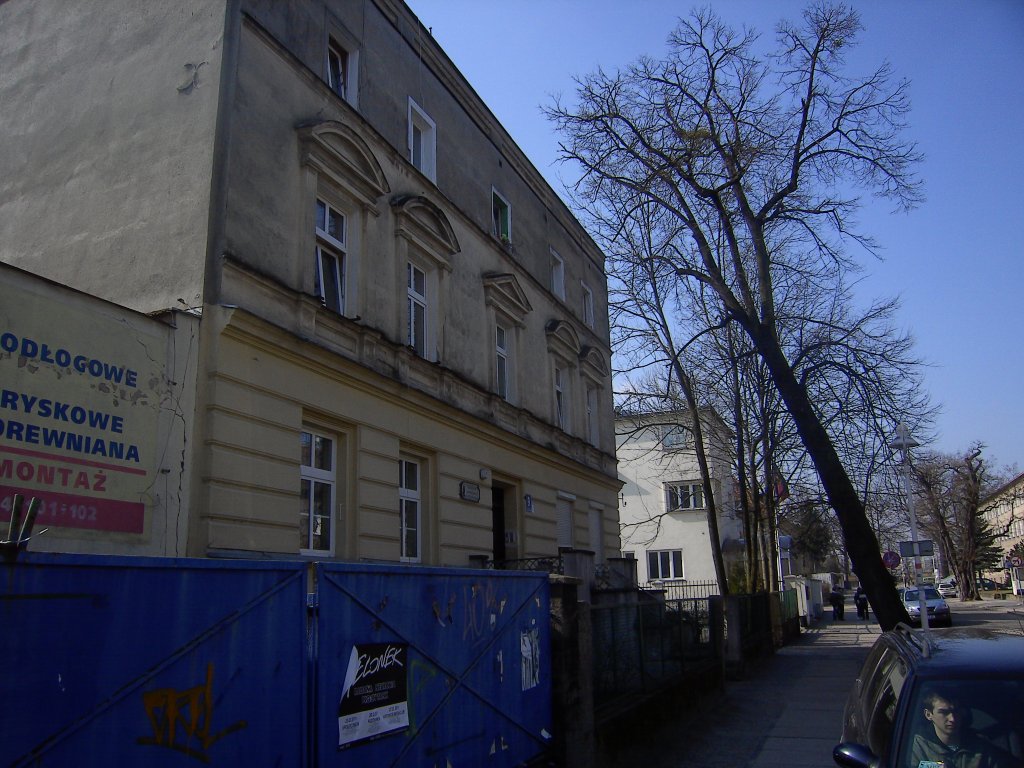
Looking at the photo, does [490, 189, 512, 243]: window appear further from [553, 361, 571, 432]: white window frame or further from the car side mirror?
the car side mirror

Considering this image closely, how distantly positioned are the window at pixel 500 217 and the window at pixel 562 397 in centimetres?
418

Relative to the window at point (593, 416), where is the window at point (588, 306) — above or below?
above

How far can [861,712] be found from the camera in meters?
6.03

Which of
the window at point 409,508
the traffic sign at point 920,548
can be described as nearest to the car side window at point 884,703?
the window at point 409,508

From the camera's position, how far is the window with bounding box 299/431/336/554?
11328 millimetres

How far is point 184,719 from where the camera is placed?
4059 millimetres

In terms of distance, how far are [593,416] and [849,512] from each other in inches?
347

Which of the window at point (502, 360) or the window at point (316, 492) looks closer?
the window at point (316, 492)

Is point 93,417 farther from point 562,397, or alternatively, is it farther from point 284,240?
point 562,397

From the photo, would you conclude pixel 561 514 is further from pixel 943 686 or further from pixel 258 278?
pixel 943 686

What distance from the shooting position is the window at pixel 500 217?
18969 mm

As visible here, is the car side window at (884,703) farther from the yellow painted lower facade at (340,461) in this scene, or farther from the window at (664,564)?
the window at (664,564)

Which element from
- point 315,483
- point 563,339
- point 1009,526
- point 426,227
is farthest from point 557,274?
point 1009,526

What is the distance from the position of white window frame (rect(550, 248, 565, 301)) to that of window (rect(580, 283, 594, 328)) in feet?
5.75
